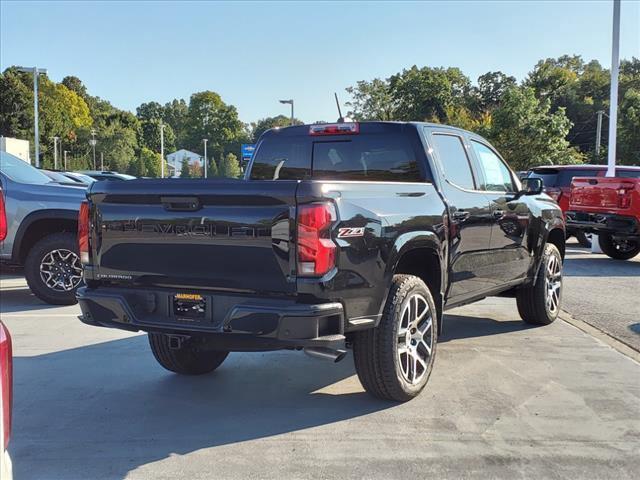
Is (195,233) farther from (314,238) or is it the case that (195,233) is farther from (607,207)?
(607,207)

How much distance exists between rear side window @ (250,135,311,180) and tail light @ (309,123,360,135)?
142 mm

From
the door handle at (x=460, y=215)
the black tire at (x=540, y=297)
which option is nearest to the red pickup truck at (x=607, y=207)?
the black tire at (x=540, y=297)

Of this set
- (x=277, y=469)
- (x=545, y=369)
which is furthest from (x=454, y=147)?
(x=277, y=469)

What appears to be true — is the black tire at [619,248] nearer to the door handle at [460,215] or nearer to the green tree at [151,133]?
the door handle at [460,215]

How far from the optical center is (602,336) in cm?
633

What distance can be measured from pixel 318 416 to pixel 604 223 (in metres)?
9.12

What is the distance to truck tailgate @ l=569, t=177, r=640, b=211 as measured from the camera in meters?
11.2

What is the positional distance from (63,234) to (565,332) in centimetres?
607

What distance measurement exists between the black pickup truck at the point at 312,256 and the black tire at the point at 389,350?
1 cm

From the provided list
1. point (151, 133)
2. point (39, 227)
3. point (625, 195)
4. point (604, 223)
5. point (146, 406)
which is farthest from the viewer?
point (151, 133)

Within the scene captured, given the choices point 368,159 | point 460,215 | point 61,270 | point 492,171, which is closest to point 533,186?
point 492,171

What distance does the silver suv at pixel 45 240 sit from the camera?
768cm

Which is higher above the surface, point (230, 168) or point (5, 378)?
point (230, 168)

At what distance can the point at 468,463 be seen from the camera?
3.42m
